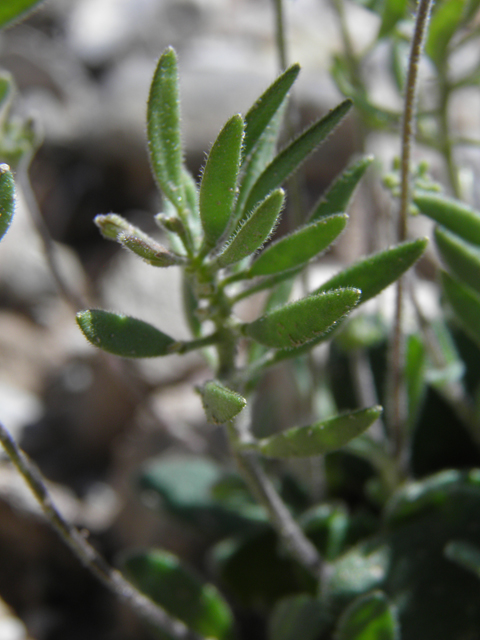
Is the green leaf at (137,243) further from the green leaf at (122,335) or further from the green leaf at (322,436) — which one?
the green leaf at (322,436)

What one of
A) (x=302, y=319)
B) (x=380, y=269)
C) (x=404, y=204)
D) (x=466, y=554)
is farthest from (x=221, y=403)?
(x=466, y=554)

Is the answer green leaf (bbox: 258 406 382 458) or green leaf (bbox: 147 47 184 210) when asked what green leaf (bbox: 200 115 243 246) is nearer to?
green leaf (bbox: 147 47 184 210)

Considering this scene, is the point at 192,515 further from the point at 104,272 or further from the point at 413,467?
the point at 104,272

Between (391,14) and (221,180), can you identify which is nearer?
A: (221,180)

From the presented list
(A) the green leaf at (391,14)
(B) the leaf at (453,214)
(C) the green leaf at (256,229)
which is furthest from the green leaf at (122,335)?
(A) the green leaf at (391,14)

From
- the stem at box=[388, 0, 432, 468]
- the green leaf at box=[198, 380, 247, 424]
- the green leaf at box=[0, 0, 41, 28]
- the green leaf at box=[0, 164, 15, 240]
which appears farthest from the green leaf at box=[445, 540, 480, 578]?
the green leaf at box=[0, 0, 41, 28]

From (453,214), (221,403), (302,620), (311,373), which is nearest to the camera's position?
(221,403)

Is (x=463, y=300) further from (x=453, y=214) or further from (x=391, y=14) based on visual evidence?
(x=391, y=14)

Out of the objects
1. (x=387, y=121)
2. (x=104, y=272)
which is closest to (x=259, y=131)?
(x=387, y=121)
